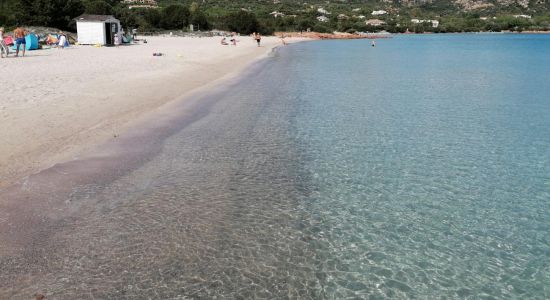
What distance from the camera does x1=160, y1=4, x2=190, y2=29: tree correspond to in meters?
90.5

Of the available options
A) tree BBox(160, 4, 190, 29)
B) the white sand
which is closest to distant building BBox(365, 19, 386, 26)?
tree BBox(160, 4, 190, 29)

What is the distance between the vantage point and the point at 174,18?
3583 inches

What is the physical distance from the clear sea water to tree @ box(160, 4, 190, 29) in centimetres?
8209

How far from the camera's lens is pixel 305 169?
9594 millimetres

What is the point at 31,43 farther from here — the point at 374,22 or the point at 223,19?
the point at 374,22

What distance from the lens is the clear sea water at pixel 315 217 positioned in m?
5.38

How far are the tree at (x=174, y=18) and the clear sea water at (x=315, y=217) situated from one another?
82095 millimetres

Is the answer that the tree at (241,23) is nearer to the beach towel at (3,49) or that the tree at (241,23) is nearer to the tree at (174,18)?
the tree at (174,18)

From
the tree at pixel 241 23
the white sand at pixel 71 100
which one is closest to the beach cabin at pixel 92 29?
the white sand at pixel 71 100

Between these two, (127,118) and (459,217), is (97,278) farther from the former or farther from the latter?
(127,118)

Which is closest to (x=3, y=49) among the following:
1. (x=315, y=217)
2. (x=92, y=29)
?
(x=92, y=29)

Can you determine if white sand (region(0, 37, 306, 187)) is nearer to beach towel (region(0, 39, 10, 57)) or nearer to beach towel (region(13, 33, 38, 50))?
beach towel (region(0, 39, 10, 57))

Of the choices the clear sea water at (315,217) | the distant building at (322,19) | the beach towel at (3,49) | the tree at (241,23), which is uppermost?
the distant building at (322,19)

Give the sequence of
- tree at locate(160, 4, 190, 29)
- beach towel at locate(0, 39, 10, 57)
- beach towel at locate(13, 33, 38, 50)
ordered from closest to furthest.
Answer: beach towel at locate(0, 39, 10, 57), beach towel at locate(13, 33, 38, 50), tree at locate(160, 4, 190, 29)
